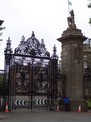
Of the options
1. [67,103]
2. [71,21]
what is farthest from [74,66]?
[71,21]

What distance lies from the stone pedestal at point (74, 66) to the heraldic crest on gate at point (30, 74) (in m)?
1.10

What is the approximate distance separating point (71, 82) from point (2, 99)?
19.7 ft

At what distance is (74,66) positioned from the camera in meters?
→ 27.7

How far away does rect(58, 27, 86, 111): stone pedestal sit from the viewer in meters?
27.4

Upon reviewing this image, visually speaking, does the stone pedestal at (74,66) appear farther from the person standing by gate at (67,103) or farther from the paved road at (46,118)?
the paved road at (46,118)

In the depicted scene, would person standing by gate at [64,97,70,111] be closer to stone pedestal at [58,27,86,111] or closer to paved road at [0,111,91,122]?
stone pedestal at [58,27,86,111]

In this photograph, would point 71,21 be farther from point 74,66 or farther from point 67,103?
point 67,103

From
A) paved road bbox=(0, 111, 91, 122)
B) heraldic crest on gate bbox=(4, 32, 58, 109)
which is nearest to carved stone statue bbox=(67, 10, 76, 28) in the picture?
heraldic crest on gate bbox=(4, 32, 58, 109)

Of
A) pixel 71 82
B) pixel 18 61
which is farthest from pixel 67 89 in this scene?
pixel 18 61

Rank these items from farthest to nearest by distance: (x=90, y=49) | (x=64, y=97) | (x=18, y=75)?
(x=90, y=49), (x=64, y=97), (x=18, y=75)

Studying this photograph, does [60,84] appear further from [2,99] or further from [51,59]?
[2,99]

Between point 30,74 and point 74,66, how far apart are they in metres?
3.88

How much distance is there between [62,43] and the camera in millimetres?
29141

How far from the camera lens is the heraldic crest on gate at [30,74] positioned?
2623cm
